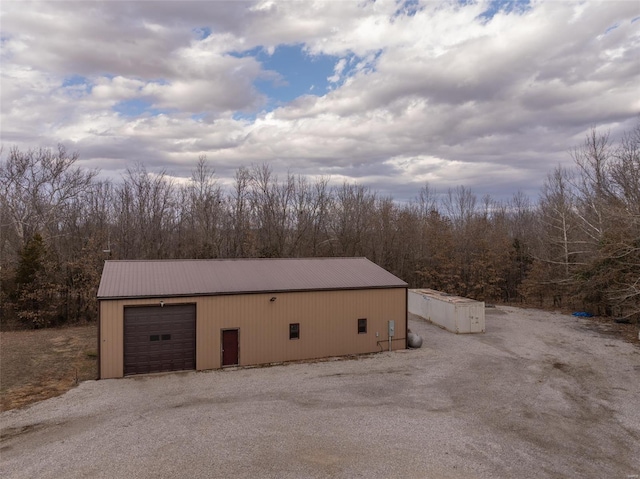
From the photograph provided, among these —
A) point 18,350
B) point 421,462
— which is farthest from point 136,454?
point 18,350

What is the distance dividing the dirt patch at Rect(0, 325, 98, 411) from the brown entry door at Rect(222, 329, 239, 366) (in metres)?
5.12

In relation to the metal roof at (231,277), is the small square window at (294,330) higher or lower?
lower

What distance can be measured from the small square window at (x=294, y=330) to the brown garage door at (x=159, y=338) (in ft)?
14.2

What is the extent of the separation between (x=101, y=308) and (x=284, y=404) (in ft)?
27.5

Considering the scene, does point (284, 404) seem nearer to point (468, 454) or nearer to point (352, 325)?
point (468, 454)

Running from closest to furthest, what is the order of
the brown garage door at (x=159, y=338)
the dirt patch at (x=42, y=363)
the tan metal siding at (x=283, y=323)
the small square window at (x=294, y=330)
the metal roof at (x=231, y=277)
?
the dirt patch at (x=42, y=363), the tan metal siding at (x=283, y=323), the brown garage door at (x=159, y=338), the metal roof at (x=231, y=277), the small square window at (x=294, y=330)

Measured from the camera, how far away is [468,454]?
9523mm

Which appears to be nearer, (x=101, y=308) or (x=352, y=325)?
(x=101, y=308)

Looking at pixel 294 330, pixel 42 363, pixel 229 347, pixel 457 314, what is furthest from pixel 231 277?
pixel 457 314

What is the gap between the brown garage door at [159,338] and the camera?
16.2m

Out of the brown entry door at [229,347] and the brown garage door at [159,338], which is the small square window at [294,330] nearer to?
the brown entry door at [229,347]

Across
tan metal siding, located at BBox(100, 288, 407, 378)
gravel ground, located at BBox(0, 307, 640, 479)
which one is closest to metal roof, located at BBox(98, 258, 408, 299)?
tan metal siding, located at BBox(100, 288, 407, 378)

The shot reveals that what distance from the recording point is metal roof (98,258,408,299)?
56.0ft

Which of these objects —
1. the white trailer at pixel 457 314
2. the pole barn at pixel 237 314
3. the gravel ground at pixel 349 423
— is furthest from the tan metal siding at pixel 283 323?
the white trailer at pixel 457 314
